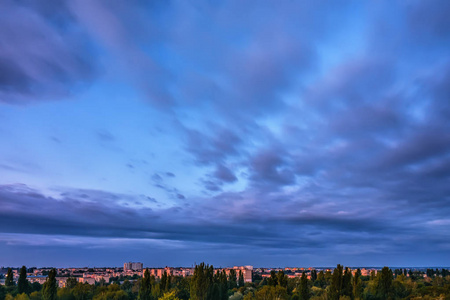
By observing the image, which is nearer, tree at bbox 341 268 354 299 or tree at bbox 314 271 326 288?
tree at bbox 341 268 354 299

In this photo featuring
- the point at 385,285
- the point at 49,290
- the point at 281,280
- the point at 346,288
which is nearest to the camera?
the point at 346,288

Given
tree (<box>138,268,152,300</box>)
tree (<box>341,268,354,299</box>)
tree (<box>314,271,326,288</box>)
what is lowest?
tree (<box>314,271,326,288</box>)

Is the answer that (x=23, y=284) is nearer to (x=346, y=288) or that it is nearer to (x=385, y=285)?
(x=346, y=288)

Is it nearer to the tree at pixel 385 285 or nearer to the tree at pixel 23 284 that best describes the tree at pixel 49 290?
the tree at pixel 23 284

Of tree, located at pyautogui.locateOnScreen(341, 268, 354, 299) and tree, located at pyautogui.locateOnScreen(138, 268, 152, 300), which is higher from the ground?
tree, located at pyautogui.locateOnScreen(341, 268, 354, 299)

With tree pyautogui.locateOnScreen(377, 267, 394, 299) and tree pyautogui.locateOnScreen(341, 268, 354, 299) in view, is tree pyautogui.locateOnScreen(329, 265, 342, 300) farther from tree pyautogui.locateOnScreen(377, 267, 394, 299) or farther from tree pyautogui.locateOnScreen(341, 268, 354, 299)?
tree pyautogui.locateOnScreen(377, 267, 394, 299)

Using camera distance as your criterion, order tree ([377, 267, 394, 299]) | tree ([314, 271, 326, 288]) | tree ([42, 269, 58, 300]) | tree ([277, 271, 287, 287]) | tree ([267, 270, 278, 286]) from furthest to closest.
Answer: tree ([314, 271, 326, 288])
tree ([377, 267, 394, 299])
tree ([267, 270, 278, 286])
tree ([277, 271, 287, 287])
tree ([42, 269, 58, 300])

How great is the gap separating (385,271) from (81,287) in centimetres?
7826

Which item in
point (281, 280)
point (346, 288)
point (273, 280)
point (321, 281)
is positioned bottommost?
point (321, 281)

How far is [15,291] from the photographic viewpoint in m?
102

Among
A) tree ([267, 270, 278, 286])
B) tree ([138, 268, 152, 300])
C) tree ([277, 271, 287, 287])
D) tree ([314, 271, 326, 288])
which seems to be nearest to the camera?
tree ([138, 268, 152, 300])

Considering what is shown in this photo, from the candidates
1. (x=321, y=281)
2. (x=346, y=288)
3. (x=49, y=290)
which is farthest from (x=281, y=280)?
(x=321, y=281)

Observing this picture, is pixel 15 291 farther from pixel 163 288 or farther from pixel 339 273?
pixel 339 273

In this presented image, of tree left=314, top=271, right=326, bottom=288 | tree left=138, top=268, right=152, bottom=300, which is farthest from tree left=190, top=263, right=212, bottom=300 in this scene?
tree left=314, top=271, right=326, bottom=288
